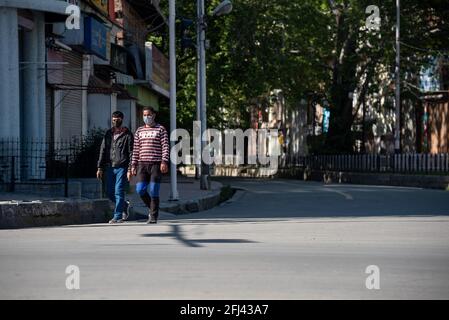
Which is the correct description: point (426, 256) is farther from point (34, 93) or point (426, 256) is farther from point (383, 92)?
point (383, 92)

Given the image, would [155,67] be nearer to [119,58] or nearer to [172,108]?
[119,58]

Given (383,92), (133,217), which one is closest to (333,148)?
(383,92)

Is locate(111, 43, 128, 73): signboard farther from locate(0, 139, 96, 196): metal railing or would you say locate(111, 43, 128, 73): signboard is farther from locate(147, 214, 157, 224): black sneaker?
locate(147, 214, 157, 224): black sneaker

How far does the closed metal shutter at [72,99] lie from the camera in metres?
24.9

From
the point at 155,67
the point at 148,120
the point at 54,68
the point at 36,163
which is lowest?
the point at 36,163

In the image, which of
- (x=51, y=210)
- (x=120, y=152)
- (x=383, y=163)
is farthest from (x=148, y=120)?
(x=383, y=163)

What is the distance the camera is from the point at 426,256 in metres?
10.8

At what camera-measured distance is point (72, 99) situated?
2583cm

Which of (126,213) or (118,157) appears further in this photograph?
(126,213)

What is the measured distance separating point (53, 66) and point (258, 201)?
6.42 m

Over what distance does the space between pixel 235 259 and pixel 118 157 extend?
19.2 feet

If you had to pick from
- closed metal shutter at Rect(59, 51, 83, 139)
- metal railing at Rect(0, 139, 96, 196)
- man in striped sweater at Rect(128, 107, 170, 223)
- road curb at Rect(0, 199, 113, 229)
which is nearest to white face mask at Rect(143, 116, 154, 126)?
man in striped sweater at Rect(128, 107, 170, 223)

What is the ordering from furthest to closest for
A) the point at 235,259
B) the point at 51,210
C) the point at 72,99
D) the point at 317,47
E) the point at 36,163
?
the point at 317,47 → the point at 72,99 → the point at 36,163 → the point at 51,210 → the point at 235,259

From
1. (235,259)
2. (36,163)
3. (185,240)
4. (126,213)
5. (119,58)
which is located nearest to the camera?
(235,259)
